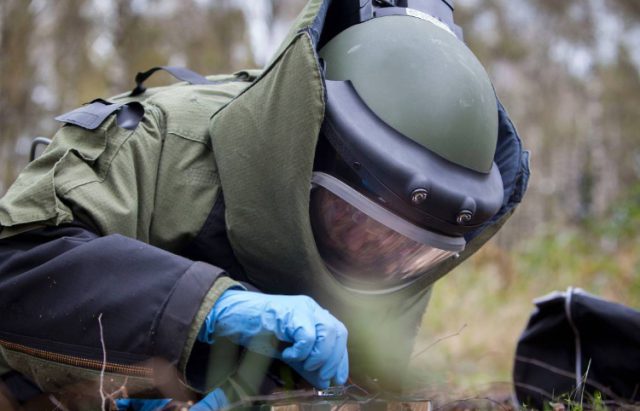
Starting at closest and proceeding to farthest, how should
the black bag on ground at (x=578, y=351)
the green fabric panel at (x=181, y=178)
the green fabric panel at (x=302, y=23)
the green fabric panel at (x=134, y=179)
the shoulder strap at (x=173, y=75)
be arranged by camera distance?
the green fabric panel at (x=134, y=179), the green fabric panel at (x=302, y=23), the green fabric panel at (x=181, y=178), the shoulder strap at (x=173, y=75), the black bag on ground at (x=578, y=351)

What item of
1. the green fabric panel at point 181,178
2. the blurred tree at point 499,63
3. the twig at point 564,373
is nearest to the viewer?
the green fabric panel at point 181,178

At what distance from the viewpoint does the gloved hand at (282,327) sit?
179 centimetres

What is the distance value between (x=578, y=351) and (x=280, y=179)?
1.51 meters

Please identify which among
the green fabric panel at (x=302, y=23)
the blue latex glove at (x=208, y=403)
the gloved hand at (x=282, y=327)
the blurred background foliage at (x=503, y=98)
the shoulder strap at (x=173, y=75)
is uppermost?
the green fabric panel at (x=302, y=23)

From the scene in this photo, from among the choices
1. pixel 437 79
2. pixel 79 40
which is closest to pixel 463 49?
pixel 437 79

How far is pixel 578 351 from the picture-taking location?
114 inches

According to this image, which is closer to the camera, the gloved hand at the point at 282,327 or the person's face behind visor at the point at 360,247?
the gloved hand at the point at 282,327

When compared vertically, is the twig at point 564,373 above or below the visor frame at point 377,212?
below

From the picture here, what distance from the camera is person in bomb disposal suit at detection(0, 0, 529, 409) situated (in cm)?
179

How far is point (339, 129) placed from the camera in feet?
6.57

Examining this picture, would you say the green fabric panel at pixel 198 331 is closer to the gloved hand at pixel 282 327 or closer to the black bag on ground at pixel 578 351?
the gloved hand at pixel 282 327

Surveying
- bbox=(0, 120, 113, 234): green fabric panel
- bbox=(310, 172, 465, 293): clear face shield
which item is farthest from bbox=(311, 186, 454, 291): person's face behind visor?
bbox=(0, 120, 113, 234): green fabric panel

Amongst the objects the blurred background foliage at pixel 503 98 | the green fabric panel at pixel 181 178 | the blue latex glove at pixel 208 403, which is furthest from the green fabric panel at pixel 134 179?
the blurred background foliage at pixel 503 98

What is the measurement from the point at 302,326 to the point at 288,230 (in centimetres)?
37
